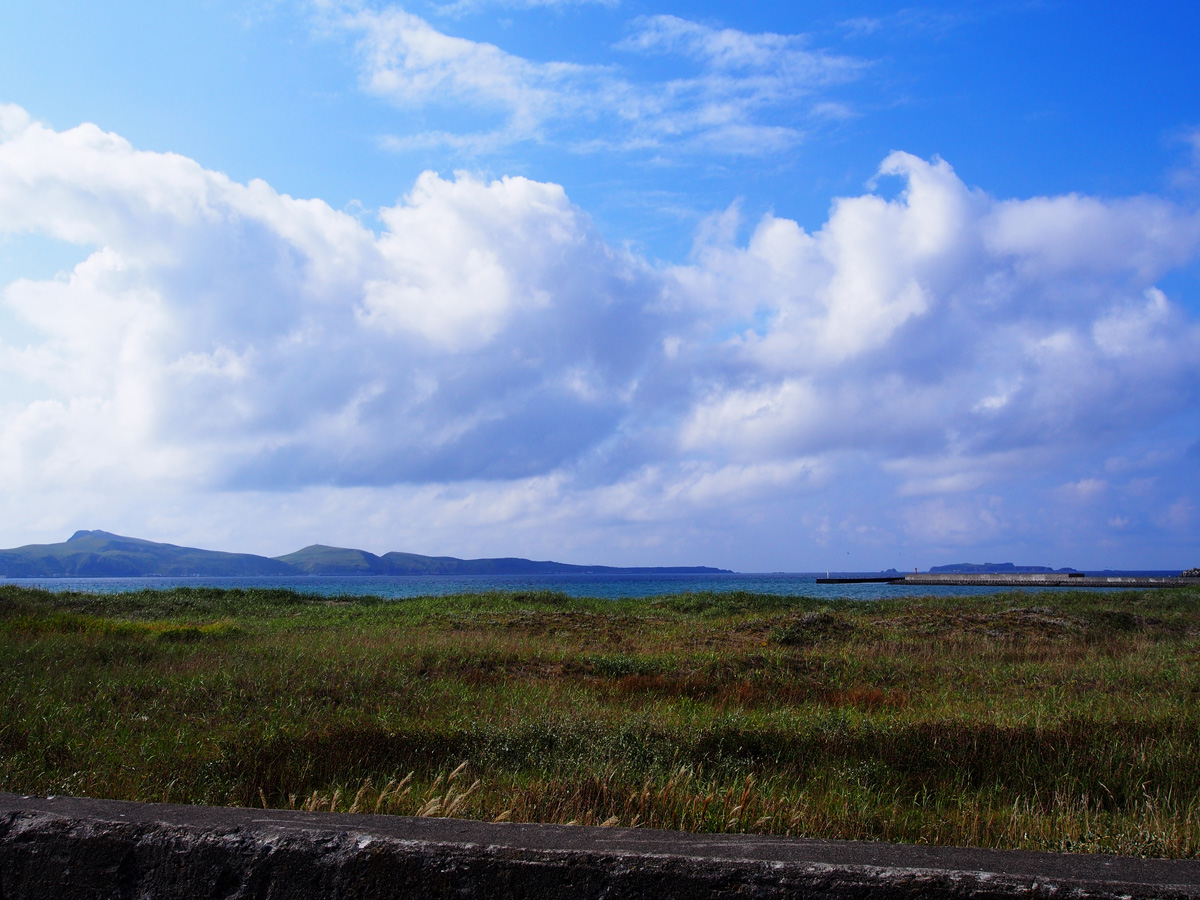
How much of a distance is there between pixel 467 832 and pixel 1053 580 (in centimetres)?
11086

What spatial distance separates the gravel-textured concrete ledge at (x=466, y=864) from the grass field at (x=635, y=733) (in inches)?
76.2

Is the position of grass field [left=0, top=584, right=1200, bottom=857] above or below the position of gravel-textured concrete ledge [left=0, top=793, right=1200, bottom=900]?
below

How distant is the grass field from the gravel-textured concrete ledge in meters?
1.93

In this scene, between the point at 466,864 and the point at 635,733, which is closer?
the point at 466,864

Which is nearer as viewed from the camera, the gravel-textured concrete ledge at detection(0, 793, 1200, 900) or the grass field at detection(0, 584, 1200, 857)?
the gravel-textured concrete ledge at detection(0, 793, 1200, 900)

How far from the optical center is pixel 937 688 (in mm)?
11906

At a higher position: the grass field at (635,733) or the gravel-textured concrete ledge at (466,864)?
the gravel-textured concrete ledge at (466,864)

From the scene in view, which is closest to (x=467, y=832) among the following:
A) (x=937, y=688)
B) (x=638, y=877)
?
(x=638, y=877)

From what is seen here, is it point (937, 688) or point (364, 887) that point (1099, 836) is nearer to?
point (364, 887)

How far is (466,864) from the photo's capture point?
1.95 m

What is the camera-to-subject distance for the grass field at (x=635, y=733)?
5.45 meters

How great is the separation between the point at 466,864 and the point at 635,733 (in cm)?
626

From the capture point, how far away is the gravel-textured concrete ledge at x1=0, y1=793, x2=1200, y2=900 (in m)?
1.85

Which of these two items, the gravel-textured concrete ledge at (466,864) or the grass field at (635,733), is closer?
the gravel-textured concrete ledge at (466,864)
